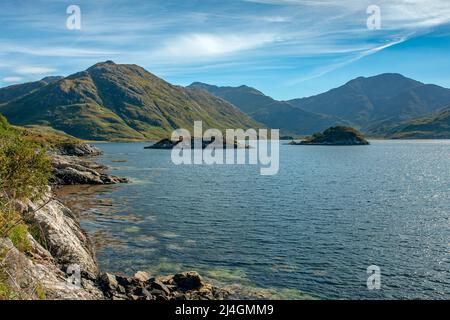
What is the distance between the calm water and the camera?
35188mm

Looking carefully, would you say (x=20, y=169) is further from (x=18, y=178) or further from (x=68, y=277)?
(x=68, y=277)

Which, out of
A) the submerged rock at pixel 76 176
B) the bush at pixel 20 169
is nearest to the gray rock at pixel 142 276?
the bush at pixel 20 169

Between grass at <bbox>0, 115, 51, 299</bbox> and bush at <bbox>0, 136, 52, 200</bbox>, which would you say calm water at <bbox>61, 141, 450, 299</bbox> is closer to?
grass at <bbox>0, 115, 51, 299</bbox>

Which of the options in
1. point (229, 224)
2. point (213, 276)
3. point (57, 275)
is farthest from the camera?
point (229, 224)

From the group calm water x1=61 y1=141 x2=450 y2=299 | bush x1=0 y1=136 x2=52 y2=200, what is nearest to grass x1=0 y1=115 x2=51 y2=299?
bush x1=0 y1=136 x2=52 y2=200

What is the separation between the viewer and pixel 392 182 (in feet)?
344

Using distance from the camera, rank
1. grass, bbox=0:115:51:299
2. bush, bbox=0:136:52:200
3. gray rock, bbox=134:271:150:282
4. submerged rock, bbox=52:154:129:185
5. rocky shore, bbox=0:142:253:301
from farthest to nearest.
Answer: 1. submerged rock, bbox=52:154:129:185
2. gray rock, bbox=134:271:150:282
3. bush, bbox=0:136:52:200
4. grass, bbox=0:115:51:299
5. rocky shore, bbox=0:142:253:301

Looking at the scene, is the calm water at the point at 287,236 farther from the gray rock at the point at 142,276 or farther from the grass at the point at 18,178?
the grass at the point at 18,178

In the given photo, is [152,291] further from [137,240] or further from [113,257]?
[137,240]

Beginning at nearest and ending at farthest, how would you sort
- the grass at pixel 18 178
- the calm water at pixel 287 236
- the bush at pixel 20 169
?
the grass at pixel 18 178, the bush at pixel 20 169, the calm water at pixel 287 236

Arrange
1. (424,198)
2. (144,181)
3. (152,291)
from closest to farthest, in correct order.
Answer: (152,291), (424,198), (144,181)

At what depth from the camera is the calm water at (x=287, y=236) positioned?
35.2 m

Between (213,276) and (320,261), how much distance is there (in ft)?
38.0

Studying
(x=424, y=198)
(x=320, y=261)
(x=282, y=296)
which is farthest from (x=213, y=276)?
(x=424, y=198)
